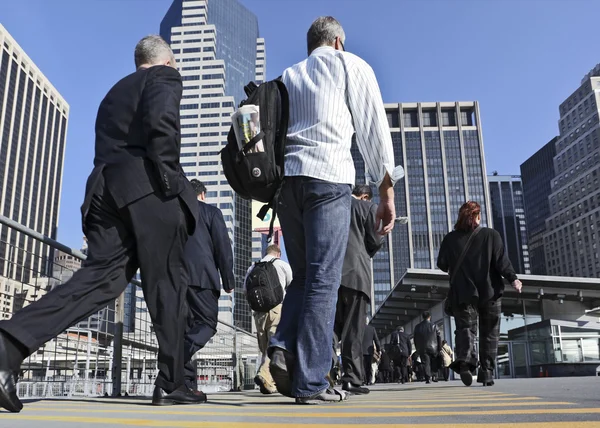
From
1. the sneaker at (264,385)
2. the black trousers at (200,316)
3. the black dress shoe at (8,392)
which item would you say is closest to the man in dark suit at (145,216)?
the black dress shoe at (8,392)

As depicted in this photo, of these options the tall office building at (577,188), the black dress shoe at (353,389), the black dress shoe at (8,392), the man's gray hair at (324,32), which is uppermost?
the tall office building at (577,188)

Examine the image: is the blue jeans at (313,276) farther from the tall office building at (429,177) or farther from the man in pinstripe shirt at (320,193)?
the tall office building at (429,177)

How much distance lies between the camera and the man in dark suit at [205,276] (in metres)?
4.80

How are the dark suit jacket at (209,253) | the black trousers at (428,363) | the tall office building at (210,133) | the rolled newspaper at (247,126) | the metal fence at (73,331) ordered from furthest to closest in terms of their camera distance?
the tall office building at (210,133)
the black trousers at (428,363)
the dark suit jacket at (209,253)
the metal fence at (73,331)
the rolled newspaper at (247,126)

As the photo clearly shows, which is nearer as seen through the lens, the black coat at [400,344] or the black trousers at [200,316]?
the black trousers at [200,316]

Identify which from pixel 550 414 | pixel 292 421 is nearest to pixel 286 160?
pixel 292 421

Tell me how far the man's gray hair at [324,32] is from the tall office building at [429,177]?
134158 mm

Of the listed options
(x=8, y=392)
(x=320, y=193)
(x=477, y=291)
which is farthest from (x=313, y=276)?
(x=477, y=291)

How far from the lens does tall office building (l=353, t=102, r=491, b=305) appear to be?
139 m

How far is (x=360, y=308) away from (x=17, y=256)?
297cm

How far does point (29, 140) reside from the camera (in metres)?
148

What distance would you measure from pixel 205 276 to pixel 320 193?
2.09m

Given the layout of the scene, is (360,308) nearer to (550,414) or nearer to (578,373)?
(550,414)

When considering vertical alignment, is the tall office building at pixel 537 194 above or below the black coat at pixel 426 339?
above
